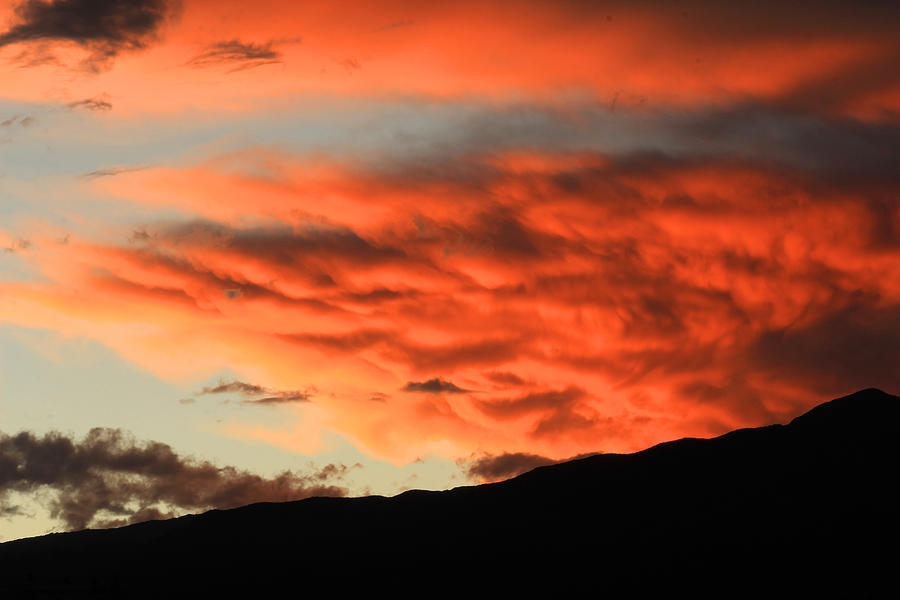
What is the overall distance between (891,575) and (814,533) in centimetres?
2063

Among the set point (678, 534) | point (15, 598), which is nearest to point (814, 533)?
point (678, 534)

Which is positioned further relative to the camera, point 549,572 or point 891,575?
point 549,572

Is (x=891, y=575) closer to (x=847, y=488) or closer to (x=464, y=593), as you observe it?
(x=847, y=488)

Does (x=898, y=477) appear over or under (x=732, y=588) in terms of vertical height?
over

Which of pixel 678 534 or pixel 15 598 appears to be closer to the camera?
pixel 15 598

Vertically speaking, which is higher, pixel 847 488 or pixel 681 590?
pixel 847 488

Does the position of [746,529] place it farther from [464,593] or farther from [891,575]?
[464,593]

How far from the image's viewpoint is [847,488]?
199625mm

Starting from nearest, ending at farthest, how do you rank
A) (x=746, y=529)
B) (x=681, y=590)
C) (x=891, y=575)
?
(x=891, y=575) → (x=681, y=590) → (x=746, y=529)

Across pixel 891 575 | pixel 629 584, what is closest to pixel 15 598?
pixel 629 584

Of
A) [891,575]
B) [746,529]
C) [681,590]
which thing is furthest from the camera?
[746,529]

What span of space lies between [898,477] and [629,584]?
200 feet

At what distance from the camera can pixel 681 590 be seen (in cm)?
18050

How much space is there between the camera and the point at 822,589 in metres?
168
